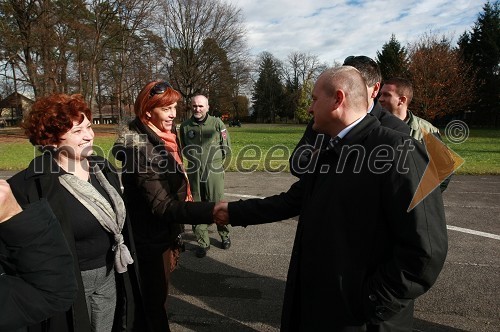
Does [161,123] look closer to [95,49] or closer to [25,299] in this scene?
[25,299]

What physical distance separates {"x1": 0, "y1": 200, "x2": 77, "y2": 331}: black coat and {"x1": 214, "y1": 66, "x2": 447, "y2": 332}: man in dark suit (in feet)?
4.07

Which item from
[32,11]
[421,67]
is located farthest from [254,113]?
[32,11]

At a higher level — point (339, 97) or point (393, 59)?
point (393, 59)

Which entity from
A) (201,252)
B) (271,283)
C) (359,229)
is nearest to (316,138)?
(359,229)

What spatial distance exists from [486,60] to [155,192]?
2004 inches

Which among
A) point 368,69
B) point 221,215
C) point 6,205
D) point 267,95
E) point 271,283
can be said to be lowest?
point 271,283

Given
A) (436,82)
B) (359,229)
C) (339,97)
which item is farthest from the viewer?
(436,82)

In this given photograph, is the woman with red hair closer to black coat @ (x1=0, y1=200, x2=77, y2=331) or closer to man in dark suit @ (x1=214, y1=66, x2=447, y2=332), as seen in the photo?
man in dark suit @ (x1=214, y1=66, x2=447, y2=332)

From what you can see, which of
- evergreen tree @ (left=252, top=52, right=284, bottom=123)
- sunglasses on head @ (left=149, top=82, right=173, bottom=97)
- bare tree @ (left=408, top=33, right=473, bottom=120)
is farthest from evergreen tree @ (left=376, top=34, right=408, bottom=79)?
sunglasses on head @ (left=149, top=82, right=173, bottom=97)

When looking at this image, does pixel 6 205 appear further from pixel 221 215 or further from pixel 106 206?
pixel 221 215

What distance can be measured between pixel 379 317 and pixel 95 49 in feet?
122

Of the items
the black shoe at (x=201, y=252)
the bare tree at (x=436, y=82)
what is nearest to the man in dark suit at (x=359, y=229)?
the black shoe at (x=201, y=252)

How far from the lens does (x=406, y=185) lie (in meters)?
1.74

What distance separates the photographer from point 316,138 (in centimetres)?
355
